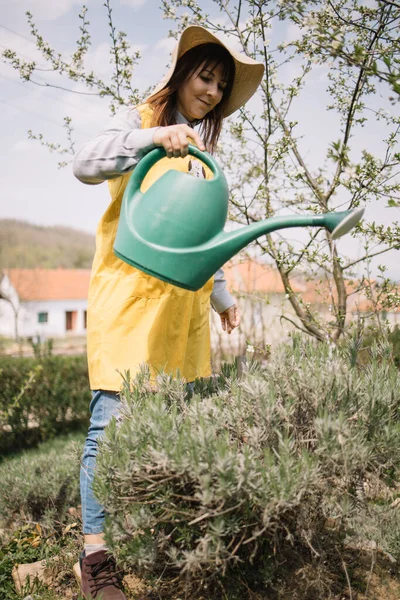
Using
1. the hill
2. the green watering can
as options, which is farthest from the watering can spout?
the hill

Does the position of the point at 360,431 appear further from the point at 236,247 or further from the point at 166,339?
the point at 166,339

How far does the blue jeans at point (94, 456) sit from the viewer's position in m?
1.56

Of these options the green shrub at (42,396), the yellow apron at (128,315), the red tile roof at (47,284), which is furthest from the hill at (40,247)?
the yellow apron at (128,315)

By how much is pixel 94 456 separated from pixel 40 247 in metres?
48.0

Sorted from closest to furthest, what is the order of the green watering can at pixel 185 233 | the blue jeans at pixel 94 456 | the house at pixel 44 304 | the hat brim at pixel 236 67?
the green watering can at pixel 185 233 < the blue jeans at pixel 94 456 < the hat brim at pixel 236 67 < the house at pixel 44 304

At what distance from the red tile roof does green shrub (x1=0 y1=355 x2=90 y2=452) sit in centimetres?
3273

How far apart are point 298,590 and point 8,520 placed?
1.85 m

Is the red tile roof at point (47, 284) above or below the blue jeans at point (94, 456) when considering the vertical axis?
above

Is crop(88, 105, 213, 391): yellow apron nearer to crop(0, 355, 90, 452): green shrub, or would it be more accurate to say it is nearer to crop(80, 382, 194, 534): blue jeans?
crop(80, 382, 194, 534): blue jeans

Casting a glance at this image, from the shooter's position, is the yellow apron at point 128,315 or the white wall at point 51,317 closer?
the yellow apron at point 128,315

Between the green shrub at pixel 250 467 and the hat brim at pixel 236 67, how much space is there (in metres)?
0.99

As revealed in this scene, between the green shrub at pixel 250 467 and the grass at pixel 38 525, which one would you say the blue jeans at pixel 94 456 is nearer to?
the green shrub at pixel 250 467

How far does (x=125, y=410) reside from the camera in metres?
1.38

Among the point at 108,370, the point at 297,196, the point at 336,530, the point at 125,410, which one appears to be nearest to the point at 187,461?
the point at 125,410
